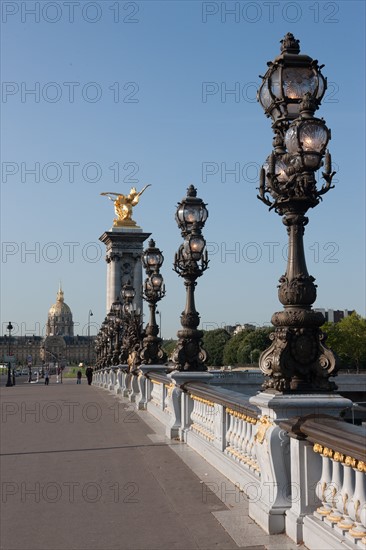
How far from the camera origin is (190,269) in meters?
15.4

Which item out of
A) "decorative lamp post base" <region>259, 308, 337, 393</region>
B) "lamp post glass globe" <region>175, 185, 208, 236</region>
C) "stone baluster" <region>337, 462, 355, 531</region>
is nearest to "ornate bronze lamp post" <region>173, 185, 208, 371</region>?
"lamp post glass globe" <region>175, 185, 208, 236</region>

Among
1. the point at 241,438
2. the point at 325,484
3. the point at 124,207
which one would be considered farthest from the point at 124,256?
the point at 325,484

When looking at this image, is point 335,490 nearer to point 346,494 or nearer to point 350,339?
point 346,494

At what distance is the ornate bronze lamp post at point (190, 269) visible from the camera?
1518 cm

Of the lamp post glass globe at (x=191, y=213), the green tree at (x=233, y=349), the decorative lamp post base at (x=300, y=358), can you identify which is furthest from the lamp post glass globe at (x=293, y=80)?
the green tree at (x=233, y=349)

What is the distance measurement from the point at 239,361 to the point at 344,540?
124 metres

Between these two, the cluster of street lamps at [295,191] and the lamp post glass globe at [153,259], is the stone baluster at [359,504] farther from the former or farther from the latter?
the lamp post glass globe at [153,259]

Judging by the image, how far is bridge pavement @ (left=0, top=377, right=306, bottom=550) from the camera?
747 cm

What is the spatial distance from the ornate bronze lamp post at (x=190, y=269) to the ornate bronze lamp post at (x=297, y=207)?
7.03 m

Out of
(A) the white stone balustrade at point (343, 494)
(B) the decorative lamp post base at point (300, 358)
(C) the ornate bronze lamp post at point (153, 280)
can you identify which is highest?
(C) the ornate bronze lamp post at point (153, 280)

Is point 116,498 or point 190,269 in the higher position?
point 190,269

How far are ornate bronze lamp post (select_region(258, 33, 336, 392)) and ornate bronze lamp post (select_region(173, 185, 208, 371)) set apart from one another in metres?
7.03

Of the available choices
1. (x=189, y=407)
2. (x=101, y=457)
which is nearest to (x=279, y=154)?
(x=101, y=457)

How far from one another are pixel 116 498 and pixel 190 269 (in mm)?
6705
